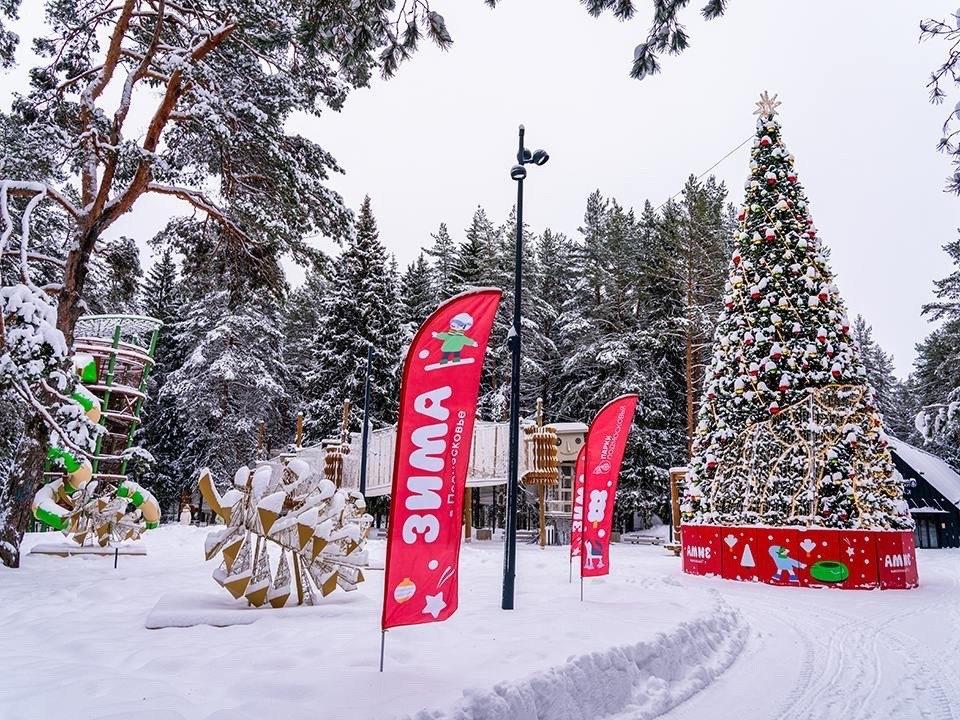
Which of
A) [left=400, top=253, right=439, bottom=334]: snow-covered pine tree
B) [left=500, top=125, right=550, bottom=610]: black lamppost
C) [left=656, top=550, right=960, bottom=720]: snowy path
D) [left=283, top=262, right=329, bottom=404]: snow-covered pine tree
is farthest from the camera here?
[left=400, top=253, right=439, bottom=334]: snow-covered pine tree

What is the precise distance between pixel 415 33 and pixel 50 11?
9.08 m

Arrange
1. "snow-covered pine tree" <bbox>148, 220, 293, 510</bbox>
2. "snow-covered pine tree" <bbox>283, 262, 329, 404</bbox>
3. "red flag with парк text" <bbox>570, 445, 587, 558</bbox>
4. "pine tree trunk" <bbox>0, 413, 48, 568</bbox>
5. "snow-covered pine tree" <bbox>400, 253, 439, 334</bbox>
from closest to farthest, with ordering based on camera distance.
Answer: "red flag with парк text" <bbox>570, 445, 587, 558</bbox> → "pine tree trunk" <bbox>0, 413, 48, 568</bbox> → "snow-covered pine tree" <bbox>148, 220, 293, 510</bbox> → "snow-covered pine tree" <bbox>283, 262, 329, 404</bbox> → "snow-covered pine tree" <bbox>400, 253, 439, 334</bbox>

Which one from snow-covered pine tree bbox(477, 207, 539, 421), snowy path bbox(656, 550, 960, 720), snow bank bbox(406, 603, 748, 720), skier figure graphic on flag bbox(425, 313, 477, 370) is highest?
snow-covered pine tree bbox(477, 207, 539, 421)

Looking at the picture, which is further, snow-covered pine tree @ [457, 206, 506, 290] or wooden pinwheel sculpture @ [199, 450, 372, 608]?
snow-covered pine tree @ [457, 206, 506, 290]

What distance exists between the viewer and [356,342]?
1232 inches

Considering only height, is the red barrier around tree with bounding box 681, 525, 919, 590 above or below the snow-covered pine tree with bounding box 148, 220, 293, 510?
below

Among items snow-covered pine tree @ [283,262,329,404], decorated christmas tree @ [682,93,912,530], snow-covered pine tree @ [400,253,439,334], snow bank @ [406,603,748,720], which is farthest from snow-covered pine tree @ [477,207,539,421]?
snow bank @ [406,603,748,720]

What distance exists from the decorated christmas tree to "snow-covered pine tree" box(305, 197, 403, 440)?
19350 millimetres

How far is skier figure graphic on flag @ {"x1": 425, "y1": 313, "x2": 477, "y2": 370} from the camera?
460cm

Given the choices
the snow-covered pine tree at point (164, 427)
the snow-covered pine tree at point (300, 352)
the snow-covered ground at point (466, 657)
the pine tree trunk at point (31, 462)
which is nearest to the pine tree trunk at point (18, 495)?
the pine tree trunk at point (31, 462)

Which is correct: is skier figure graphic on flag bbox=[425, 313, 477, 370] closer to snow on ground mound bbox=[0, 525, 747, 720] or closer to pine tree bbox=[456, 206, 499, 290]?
snow on ground mound bbox=[0, 525, 747, 720]

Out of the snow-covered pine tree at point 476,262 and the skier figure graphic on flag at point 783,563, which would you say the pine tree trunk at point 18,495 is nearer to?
the skier figure graphic on flag at point 783,563

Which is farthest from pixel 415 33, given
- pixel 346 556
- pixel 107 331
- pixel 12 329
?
pixel 107 331

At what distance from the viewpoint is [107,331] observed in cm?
1609
